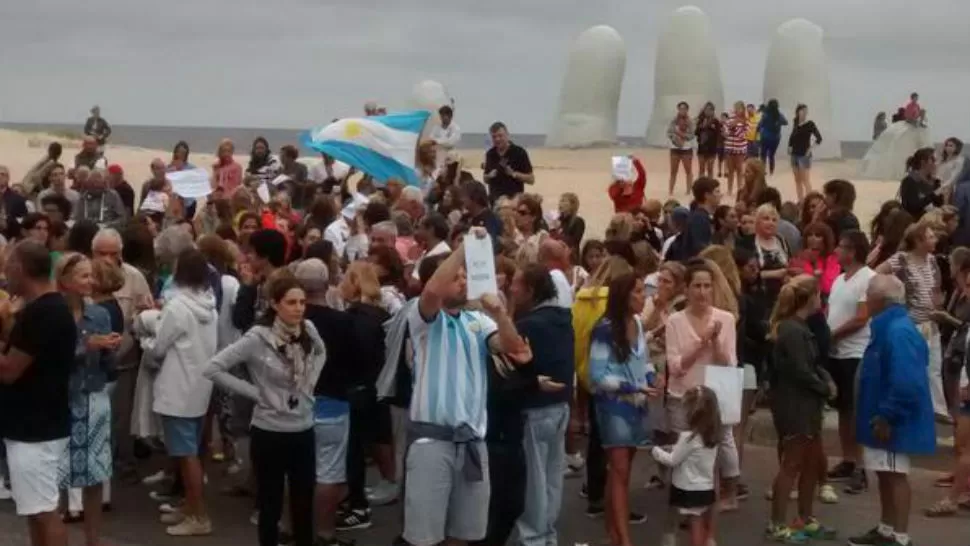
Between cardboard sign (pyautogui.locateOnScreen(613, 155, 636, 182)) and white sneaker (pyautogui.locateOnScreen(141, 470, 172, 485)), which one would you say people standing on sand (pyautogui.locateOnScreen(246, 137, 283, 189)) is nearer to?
cardboard sign (pyautogui.locateOnScreen(613, 155, 636, 182))

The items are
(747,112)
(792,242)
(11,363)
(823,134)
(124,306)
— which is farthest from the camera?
(823,134)

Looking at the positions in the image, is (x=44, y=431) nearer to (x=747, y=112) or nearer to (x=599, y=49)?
(x=747, y=112)

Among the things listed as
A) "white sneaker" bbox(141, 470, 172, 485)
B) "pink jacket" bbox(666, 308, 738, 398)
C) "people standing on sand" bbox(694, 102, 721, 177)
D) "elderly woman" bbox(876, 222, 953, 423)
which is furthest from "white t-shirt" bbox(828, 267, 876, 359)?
"people standing on sand" bbox(694, 102, 721, 177)

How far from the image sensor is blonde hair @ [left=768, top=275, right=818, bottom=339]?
8.58m

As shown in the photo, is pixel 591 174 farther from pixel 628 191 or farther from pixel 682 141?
pixel 628 191

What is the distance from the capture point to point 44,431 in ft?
23.1

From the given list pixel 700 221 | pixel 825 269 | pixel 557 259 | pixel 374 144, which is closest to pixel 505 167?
pixel 374 144

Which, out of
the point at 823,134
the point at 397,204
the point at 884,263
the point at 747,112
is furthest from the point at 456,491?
the point at 823,134

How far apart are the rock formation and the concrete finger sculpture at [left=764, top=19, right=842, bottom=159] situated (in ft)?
21.6

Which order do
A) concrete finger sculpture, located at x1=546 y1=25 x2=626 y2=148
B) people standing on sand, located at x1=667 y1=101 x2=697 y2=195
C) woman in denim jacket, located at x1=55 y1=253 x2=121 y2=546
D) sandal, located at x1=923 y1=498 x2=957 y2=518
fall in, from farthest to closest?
concrete finger sculpture, located at x1=546 y1=25 x2=626 y2=148
people standing on sand, located at x1=667 y1=101 x2=697 y2=195
sandal, located at x1=923 y1=498 x2=957 y2=518
woman in denim jacket, located at x1=55 y1=253 x2=121 y2=546

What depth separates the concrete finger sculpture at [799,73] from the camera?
39.8 m

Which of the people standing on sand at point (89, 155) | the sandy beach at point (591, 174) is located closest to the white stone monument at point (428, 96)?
the sandy beach at point (591, 174)

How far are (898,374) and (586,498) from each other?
7.50 feet

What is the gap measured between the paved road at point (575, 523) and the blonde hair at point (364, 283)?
1.43 m
